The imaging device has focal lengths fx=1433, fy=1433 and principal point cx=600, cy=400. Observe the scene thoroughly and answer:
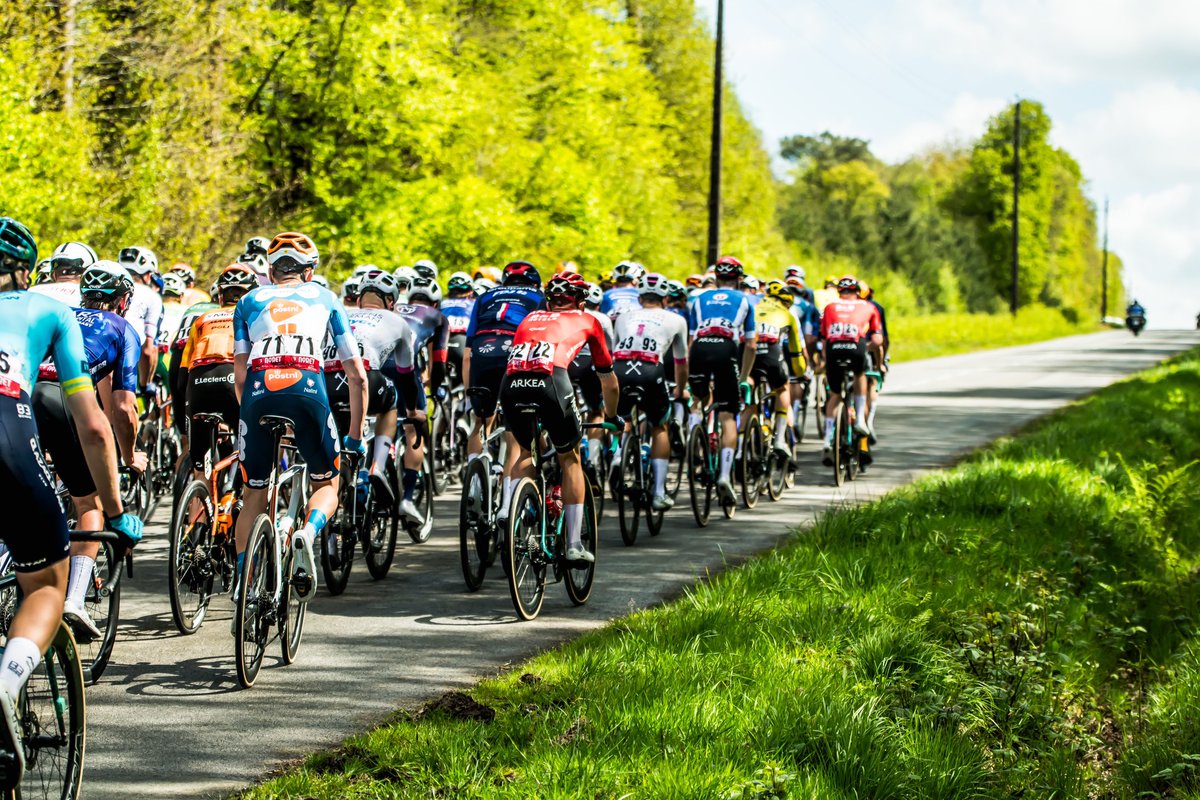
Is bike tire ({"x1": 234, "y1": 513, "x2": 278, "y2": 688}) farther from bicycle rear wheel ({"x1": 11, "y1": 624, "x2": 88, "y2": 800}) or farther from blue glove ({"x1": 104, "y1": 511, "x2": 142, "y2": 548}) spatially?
bicycle rear wheel ({"x1": 11, "y1": 624, "x2": 88, "y2": 800})

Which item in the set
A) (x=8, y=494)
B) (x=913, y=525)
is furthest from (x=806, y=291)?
(x=8, y=494)

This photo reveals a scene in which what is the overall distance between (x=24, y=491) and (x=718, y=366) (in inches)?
336

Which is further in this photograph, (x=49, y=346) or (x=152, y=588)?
(x=152, y=588)

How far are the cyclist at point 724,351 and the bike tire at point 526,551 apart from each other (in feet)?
12.9

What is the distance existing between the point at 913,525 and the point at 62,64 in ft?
45.4

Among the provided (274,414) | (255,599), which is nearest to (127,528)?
(255,599)

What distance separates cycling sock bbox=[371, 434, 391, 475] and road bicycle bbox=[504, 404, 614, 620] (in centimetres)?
139

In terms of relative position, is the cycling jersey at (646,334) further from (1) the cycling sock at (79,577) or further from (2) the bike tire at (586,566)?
(1) the cycling sock at (79,577)

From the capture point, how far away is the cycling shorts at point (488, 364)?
34.3 feet

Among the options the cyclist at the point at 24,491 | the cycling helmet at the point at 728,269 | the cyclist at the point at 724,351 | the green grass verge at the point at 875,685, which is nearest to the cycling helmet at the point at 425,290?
the cyclist at the point at 724,351

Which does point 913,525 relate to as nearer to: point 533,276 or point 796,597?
point 796,597

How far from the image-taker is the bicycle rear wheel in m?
4.42

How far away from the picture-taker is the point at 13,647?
13.3 ft

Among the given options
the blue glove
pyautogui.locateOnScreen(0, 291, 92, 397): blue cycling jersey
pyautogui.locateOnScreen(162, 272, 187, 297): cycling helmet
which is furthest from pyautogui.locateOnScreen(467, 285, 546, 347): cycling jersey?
pyautogui.locateOnScreen(0, 291, 92, 397): blue cycling jersey
